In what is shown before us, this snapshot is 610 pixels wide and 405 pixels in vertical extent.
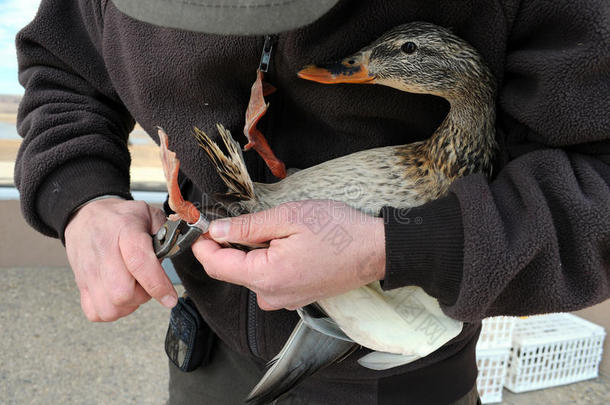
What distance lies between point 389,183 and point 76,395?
1.86 m

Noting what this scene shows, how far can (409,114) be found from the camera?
0.80 meters

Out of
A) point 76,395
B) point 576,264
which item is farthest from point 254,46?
point 76,395

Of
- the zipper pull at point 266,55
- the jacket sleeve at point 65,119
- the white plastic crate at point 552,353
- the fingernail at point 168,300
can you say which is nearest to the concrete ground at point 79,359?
the white plastic crate at point 552,353

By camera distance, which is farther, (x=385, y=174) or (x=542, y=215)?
(x=385, y=174)

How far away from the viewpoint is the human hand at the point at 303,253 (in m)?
0.61

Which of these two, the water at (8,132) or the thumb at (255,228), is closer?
the thumb at (255,228)

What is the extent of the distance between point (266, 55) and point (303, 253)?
314 millimetres

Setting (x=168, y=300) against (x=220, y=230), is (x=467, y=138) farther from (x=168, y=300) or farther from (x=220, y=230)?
(x=168, y=300)

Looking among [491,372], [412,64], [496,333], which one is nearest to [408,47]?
[412,64]

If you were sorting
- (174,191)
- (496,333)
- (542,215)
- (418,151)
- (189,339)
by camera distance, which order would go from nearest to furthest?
1. (542,215)
2. (174,191)
3. (418,151)
4. (189,339)
5. (496,333)

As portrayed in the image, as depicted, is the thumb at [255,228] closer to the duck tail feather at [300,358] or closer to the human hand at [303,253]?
the human hand at [303,253]

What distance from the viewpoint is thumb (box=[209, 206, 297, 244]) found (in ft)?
2.07

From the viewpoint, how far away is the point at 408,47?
2.42 feet

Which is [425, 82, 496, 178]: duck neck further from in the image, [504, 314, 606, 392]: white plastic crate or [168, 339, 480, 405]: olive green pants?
[504, 314, 606, 392]: white plastic crate
